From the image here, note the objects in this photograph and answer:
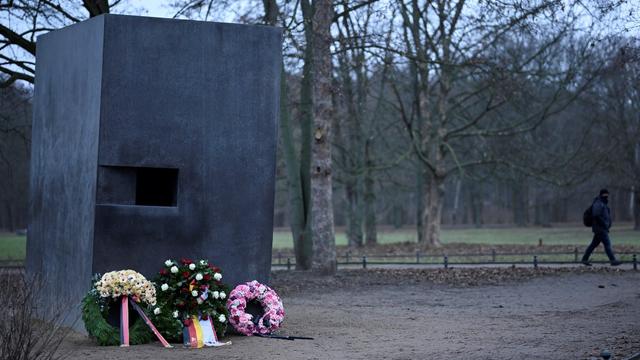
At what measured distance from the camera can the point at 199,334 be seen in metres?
12.8

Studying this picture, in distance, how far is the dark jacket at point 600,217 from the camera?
24.7m

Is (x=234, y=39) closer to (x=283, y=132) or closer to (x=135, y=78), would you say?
(x=135, y=78)

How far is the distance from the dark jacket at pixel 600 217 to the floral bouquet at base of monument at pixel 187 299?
14.5m

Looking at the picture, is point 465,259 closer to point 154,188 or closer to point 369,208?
point 369,208

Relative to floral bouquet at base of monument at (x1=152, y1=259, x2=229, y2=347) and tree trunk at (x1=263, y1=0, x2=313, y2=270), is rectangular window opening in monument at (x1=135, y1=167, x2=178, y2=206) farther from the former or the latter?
tree trunk at (x1=263, y1=0, x2=313, y2=270)

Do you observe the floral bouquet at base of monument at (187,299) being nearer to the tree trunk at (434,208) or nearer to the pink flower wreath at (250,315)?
the pink flower wreath at (250,315)

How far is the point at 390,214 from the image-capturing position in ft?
306

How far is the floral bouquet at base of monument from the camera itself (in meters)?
13.0

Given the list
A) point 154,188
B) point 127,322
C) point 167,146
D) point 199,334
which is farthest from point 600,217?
point 127,322

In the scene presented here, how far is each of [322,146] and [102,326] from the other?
37.6 feet

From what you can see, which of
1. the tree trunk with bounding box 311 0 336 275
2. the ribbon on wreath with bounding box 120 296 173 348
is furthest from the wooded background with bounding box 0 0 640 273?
the ribbon on wreath with bounding box 120 296 173 348

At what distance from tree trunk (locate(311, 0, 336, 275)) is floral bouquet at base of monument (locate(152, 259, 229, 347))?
10110mm

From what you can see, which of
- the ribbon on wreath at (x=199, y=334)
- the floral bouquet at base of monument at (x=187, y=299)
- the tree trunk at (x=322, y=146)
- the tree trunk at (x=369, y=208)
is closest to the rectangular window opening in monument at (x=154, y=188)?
the floral bouquet at base of monument at (x=187, y=299)

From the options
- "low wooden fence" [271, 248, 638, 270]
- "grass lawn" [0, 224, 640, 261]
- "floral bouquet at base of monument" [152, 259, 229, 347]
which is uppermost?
"grass lawn" [0, 224, 640, 261]
